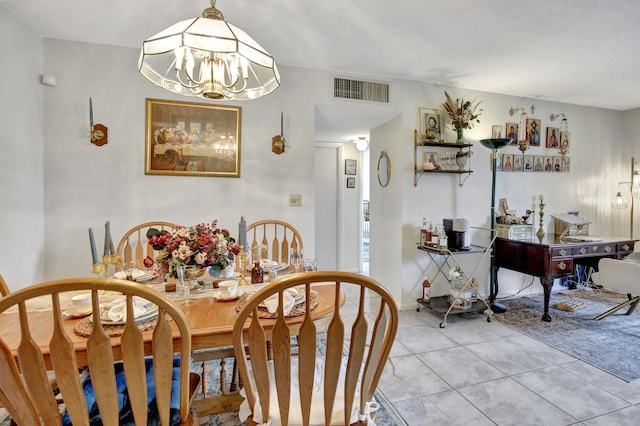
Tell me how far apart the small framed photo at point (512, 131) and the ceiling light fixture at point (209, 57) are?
3.15 metres

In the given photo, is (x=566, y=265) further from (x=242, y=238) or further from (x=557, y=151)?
(x=242, y=238)

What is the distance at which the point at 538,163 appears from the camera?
3875mm

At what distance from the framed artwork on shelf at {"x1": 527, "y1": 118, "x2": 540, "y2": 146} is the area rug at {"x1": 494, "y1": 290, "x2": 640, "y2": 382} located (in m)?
1.91

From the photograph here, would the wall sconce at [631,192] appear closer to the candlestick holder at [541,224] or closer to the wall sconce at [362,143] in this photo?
the candlestick holder at [541,224]

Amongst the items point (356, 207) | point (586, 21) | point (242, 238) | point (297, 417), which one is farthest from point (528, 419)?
point (356, 207)

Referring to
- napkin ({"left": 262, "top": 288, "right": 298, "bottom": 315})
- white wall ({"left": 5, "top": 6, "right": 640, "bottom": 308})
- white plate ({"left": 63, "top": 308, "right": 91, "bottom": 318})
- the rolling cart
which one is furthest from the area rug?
white plate ({"left": 63, "top": 308, "right": 91, "bottom": 318})

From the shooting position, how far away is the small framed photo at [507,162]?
12.2 ft

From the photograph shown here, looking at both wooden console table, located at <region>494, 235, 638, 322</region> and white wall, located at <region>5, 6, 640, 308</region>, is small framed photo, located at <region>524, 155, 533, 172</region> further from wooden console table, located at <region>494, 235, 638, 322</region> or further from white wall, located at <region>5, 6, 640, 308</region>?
wooden console table, located at <region>494, 235, 638, 322</region>

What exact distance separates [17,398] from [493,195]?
3.77 meters

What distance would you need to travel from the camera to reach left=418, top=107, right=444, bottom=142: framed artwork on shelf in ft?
11.1

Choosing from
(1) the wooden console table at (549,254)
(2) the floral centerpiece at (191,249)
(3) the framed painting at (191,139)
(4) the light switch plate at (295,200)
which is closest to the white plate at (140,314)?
(2) the floral centerpiece at (191,249)

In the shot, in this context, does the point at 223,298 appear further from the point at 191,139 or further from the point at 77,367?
the point at 191,139

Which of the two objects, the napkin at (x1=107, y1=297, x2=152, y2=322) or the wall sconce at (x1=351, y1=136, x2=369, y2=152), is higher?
the wall sconce at (x1=351, y1=136, x2=369, y2=152)

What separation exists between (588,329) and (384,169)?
8.20ft
